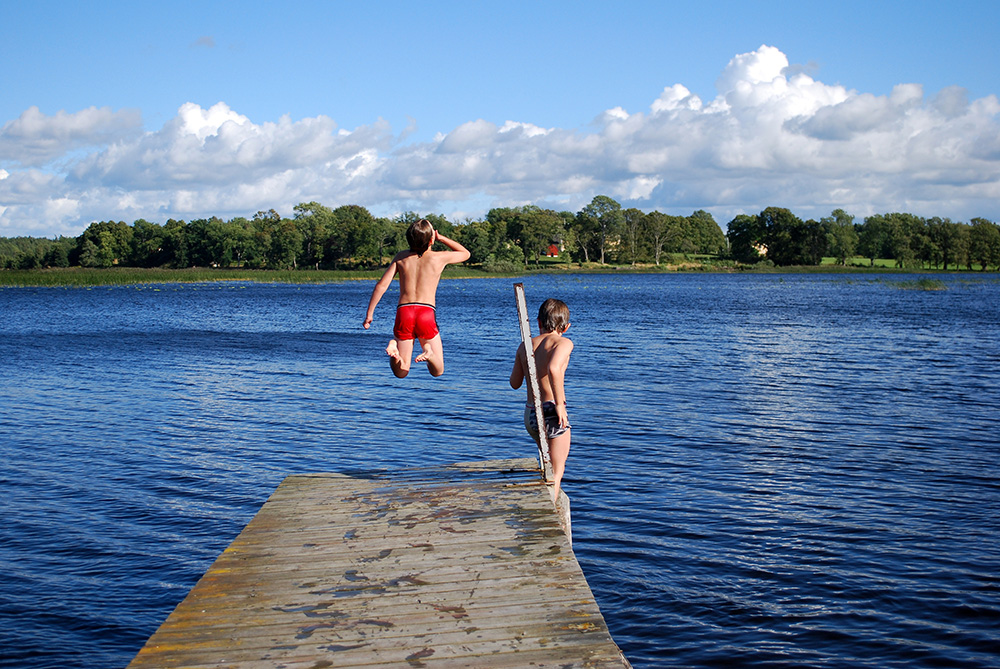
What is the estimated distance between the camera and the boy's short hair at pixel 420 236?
7945 millimetres

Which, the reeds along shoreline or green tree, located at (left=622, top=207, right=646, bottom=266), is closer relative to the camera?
the reeds along shoreline

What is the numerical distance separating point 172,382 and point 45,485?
481 inches

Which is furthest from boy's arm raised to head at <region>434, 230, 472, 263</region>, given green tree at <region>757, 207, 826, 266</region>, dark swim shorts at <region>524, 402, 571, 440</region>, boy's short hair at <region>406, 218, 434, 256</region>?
green tree at <region>757, 207, 826, 266</region>

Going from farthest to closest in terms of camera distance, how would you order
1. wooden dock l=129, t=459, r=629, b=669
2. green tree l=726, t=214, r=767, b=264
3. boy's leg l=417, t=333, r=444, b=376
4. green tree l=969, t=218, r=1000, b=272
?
1. green tree l=726, t=214, r=767, b=264
2. green tree l=969, t=218, r=1000, b=272
3. boy's leg l=417, t=333, r=444, b=376
4. wooden dock l=129, t=459, r=629, b=669

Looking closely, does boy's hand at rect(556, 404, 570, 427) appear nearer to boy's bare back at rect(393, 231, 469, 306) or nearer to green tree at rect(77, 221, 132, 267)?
boy's bare back at rect(393, 231, 469, 306)

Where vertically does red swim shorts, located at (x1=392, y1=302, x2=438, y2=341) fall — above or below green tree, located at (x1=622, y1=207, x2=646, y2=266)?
below

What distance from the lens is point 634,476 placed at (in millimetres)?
13633

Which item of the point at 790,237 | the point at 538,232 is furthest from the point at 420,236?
the point at 790,237

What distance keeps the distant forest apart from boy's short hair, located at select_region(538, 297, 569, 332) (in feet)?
443

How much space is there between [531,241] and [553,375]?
159m

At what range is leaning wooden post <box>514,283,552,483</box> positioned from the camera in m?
7.76

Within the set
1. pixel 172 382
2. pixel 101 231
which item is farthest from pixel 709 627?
pixel 101 231

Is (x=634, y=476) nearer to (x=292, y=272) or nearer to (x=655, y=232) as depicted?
(x=292, y=272)

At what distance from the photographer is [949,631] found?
8172 mm
